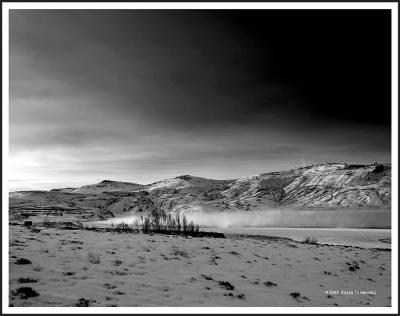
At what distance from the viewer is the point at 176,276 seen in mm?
13602

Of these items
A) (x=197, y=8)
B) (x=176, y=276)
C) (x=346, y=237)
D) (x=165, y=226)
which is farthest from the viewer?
(x=346, y=237)

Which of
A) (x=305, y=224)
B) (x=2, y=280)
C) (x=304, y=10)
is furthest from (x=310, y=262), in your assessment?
(x=305, y=224)

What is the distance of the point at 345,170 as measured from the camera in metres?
196

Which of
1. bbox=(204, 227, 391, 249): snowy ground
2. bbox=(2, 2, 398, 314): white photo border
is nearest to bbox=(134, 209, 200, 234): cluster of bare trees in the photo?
bbox=(204, 227, 391, 249): snowy ground

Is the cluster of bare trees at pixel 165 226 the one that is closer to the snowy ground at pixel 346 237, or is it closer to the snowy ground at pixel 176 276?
the snowy ground at pixel 346 237

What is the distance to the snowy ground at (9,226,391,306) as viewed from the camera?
1065 centimetres

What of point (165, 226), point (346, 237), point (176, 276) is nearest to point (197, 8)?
point (176, 276)

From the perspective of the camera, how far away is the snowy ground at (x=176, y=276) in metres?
10.6

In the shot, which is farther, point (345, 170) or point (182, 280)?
point (345, 170)

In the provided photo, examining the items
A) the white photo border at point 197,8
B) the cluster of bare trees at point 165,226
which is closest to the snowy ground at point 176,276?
the white photo border at point 197,8

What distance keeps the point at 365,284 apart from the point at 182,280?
1077cm

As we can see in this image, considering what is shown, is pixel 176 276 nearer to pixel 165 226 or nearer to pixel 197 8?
pixel 197 8

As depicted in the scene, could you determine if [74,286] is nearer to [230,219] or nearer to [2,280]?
[2,280]

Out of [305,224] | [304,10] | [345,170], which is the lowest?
[305,224]
